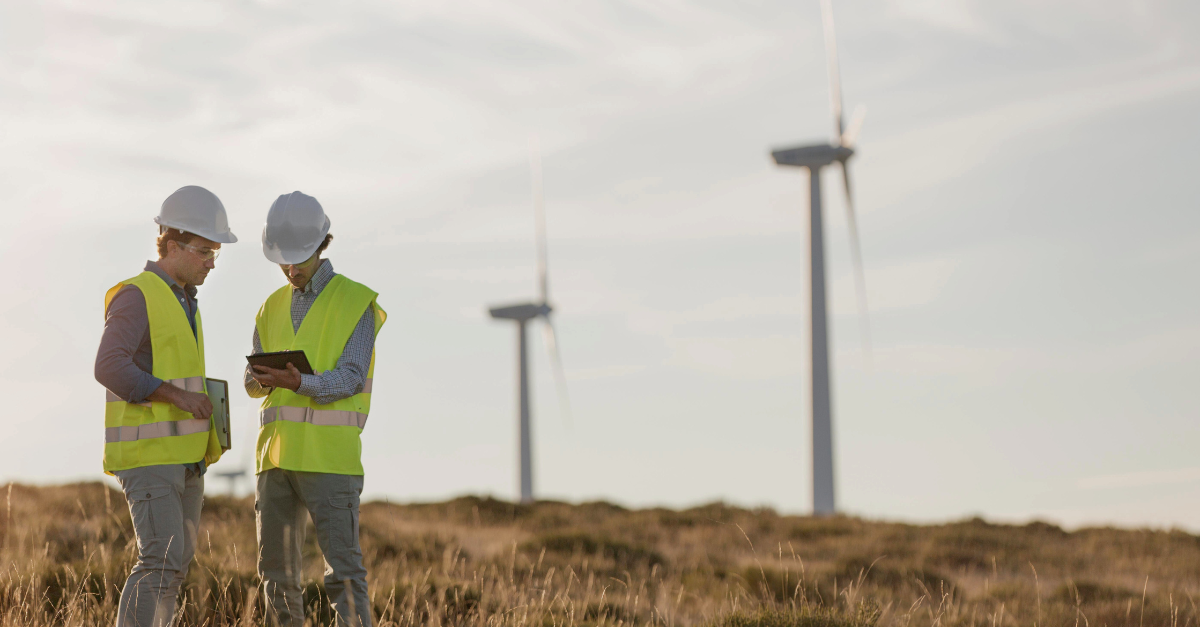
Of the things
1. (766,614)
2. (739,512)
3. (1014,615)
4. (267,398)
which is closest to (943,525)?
(739,512)

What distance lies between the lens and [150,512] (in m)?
4.90

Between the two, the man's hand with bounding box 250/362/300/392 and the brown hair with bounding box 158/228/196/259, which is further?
the brown hair with bounding box 158/228/196/259

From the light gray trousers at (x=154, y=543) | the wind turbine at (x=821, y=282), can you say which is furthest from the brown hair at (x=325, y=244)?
the wind turbine at (x=821, y=282)

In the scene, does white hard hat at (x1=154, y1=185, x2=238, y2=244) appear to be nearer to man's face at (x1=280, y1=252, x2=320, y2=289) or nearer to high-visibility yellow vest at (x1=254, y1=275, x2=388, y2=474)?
man's face at (x1=280, y1=252, x2=320, y2=289)

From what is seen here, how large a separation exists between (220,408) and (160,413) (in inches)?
14.5

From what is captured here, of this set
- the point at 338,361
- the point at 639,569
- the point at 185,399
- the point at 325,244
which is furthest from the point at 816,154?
the point at 185,399

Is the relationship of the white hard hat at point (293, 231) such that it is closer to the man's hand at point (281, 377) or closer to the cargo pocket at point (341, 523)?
the man's hand at point (281, 377)

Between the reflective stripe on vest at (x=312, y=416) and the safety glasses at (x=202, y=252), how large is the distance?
0.87 m

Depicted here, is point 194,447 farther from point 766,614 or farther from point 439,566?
point 439,566

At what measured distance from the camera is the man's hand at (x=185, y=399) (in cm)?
496

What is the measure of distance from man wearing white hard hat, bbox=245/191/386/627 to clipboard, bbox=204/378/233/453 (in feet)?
0.48

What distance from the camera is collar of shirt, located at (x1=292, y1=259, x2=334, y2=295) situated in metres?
5.43

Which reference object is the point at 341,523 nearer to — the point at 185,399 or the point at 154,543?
the point at 154,543

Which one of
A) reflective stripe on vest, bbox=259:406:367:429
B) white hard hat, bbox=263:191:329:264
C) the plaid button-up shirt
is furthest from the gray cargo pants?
white hard hat, bbox=263:191:329:264
